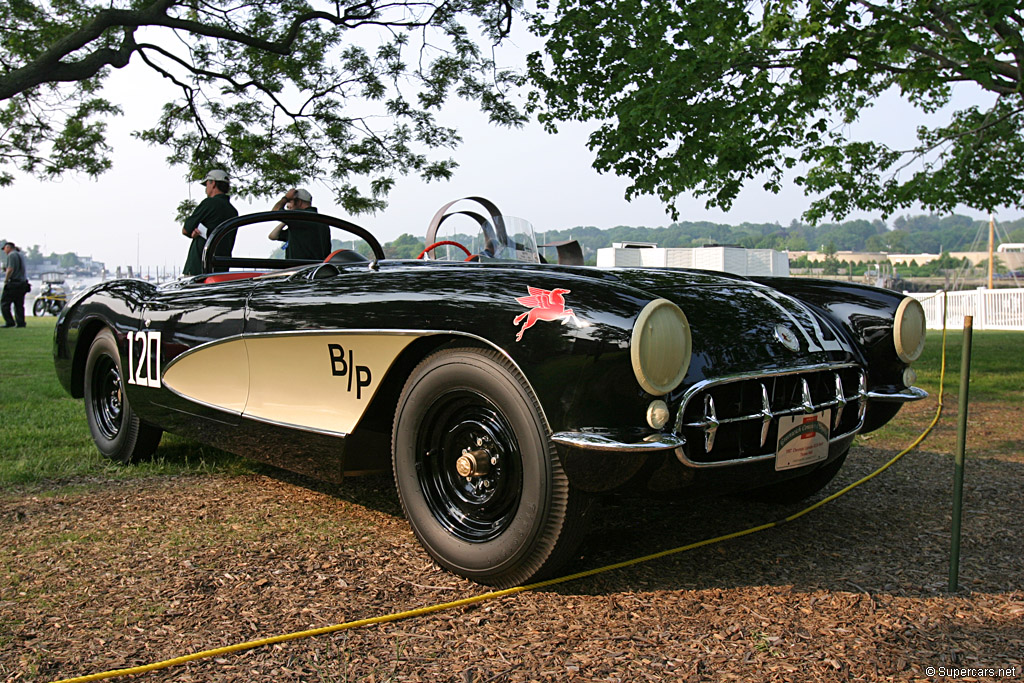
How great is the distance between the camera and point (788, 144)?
9820 millimetres

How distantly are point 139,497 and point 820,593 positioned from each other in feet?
9.05

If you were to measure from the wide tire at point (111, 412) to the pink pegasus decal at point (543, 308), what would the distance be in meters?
2.60

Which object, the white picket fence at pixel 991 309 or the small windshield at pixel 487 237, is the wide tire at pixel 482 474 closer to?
the small windshield at pixel 487 237

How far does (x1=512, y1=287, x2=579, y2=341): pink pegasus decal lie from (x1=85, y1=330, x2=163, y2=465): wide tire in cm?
260

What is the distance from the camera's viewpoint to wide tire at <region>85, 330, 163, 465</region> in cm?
408

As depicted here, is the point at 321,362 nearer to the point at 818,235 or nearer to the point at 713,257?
the point at 713,257

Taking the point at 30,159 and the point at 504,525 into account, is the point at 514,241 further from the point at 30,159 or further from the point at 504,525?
the point at 30,159

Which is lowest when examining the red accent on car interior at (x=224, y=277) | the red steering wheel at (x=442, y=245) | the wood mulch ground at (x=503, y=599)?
the wood mulch ground at (x=503, y=599)

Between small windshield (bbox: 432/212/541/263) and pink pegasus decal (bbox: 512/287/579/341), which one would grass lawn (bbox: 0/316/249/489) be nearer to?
small windshield (bbox: 432/212/541/263)

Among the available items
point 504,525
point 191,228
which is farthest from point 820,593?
point 191,228

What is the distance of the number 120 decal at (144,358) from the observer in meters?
3.69

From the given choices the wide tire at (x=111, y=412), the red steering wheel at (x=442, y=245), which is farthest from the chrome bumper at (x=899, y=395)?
the wide tire at (x=111, y=412)

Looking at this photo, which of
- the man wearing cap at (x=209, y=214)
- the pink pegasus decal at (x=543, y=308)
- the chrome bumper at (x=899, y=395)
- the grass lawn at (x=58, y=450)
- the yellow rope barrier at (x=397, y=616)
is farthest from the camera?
the man wearing cap at (x=209, y=214)

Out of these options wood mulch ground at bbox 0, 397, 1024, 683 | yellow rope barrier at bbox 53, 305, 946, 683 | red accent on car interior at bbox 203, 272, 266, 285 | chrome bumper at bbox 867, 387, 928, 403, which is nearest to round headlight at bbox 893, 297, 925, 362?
chrome bumper at bbox 867, 387, 928, 403
